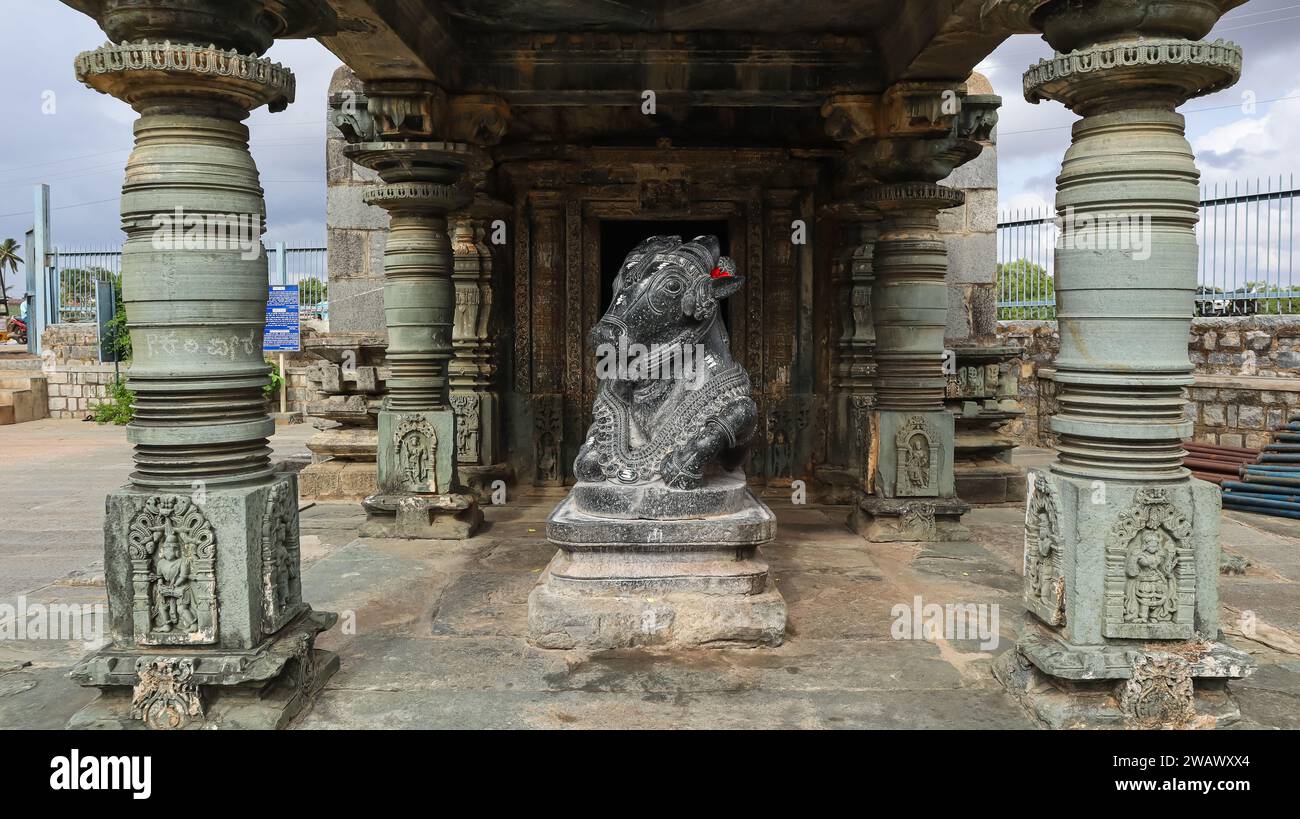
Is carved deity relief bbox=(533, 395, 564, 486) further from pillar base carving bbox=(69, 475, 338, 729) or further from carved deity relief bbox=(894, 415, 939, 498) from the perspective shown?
pillar base carving bbox=(69, 475, 338, 729)

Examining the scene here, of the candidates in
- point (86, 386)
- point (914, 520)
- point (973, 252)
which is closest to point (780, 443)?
point (914, 520)

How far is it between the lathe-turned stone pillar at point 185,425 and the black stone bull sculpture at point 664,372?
2085mm

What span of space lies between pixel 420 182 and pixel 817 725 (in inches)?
198

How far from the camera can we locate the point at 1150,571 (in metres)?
3.46

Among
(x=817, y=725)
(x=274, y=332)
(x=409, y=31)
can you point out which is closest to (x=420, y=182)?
(x=409, y=31)

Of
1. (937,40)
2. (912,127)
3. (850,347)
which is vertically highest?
(937,40)

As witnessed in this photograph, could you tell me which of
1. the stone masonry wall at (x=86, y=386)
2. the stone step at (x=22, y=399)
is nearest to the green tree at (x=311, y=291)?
the stone masonry wall at (x=86, y=386)

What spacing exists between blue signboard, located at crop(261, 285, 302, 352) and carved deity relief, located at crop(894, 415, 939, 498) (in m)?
11.2

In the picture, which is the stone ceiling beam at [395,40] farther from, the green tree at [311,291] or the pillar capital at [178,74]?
the green tree at [311,291]

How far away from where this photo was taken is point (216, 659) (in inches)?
135

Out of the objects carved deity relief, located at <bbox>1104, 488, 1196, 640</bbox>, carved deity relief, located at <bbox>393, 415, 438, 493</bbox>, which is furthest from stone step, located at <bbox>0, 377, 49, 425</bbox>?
carved deity relief, located at <bbox>1104, 488, 1196, 640</bbox>

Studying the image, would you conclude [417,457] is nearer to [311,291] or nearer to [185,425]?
[185,425]

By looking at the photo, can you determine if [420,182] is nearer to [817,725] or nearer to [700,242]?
[700,242]

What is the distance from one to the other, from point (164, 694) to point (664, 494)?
2.53 m
